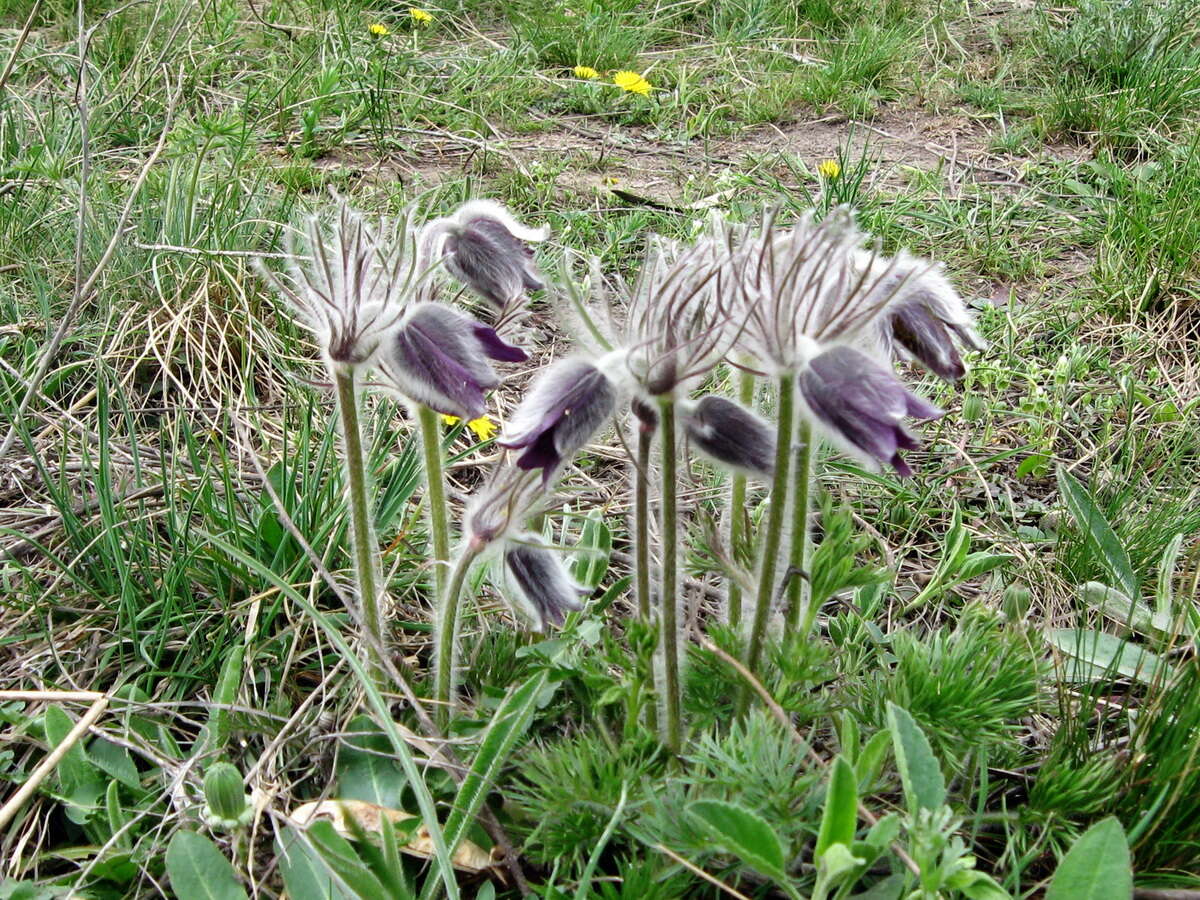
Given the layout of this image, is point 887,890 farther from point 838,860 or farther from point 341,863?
point 341,863

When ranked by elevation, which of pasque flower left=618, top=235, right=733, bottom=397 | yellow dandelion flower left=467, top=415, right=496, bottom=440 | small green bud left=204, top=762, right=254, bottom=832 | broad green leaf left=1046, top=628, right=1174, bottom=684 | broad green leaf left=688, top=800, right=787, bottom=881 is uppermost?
pasque flower left=618, top=235, right=733, bottom=397

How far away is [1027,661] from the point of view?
1.47 m

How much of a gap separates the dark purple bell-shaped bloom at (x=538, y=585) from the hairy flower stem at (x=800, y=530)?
1.07 feet

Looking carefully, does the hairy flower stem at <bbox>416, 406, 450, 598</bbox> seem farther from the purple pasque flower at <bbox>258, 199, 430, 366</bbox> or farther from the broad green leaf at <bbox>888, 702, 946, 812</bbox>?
the broad green leaf at <bbox>888, 702, 946, 812</bbox>

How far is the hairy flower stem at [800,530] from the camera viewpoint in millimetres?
1426

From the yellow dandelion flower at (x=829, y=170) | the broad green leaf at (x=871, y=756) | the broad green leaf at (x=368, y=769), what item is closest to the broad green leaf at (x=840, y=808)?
the broad green leaf at (x=871, y=756)

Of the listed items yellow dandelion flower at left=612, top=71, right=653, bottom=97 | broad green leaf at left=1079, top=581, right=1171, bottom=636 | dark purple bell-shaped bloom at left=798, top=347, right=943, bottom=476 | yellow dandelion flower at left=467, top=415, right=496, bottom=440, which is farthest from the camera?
yellow dandelion flower at left=612, top=71, right=653, bottom=97

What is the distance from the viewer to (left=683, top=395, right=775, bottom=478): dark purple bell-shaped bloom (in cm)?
138

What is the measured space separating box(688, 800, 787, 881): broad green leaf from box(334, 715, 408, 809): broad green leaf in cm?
58

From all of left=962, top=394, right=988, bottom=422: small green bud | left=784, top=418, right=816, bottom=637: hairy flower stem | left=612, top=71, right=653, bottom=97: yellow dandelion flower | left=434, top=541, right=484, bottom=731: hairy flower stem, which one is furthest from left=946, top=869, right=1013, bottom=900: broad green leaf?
left=612, top=71, right=653, bottom=97: yellow dandelion flower

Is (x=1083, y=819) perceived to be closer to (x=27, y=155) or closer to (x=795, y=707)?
(x=795, y=707)

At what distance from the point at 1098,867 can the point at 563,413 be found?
84 centimetres

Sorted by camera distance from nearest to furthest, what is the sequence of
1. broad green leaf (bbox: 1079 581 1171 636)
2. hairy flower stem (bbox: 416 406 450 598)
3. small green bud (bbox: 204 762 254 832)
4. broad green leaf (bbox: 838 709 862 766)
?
1. broad green leaf (bbox: 838 709 862 766)
2. small green bud (bbox: 204 762 254 832)
3. hairy flower stem (bbox: 416 406 450 598)
4. broad green leaf (bbox: 1079 581 1171 636)

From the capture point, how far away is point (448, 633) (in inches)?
63.4
